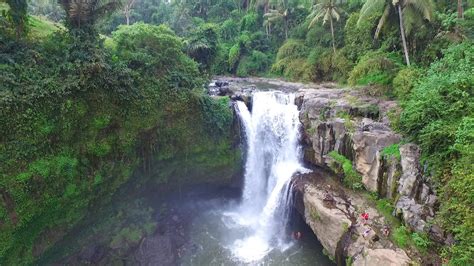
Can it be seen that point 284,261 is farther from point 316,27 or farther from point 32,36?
point 316,27

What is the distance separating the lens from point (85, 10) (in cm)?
1090

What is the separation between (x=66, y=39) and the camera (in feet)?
36.1

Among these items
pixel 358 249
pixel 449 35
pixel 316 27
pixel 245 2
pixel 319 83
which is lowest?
pixel 358 249

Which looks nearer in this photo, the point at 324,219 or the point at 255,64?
the point at 324,219

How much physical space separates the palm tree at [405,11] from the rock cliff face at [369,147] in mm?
4118

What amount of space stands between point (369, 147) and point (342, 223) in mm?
3025

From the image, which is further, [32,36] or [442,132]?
[32,36]

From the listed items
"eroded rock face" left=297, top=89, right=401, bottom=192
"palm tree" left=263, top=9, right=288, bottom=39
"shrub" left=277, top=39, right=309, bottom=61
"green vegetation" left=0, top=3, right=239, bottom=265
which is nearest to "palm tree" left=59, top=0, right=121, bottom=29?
"green vegetation" left=0, top=3, right=239, bottom=265

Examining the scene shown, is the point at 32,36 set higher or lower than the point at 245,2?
lower

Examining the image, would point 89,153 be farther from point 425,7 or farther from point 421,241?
point 425,7

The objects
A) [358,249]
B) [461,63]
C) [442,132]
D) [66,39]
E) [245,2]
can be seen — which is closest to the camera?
[442,132]

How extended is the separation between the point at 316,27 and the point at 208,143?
17636mm

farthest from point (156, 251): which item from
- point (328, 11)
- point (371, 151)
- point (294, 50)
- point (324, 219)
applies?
point (294, 50)

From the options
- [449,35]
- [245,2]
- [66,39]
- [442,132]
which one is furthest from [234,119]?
[245,2]
